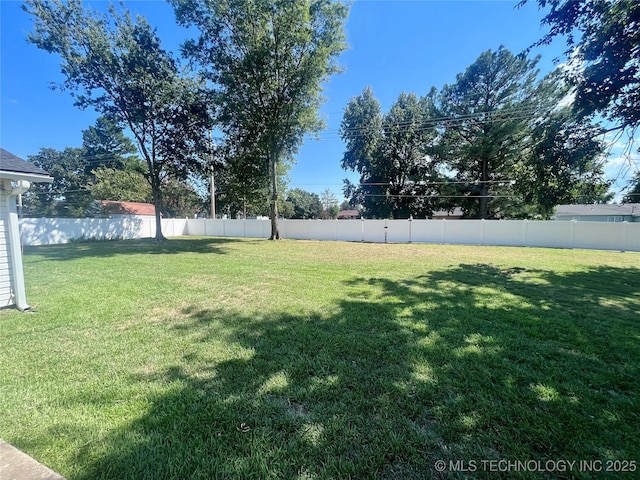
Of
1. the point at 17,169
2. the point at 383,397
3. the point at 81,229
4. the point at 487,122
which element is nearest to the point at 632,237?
the point at 487,122

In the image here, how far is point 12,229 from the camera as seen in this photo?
4.23 m

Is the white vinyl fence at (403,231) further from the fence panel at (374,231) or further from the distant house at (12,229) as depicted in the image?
the distant house at (12,229)

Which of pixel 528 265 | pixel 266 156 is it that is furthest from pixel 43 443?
pixel 266 156

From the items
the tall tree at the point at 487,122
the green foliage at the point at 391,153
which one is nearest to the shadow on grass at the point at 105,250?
the green foliage at the point at 391,153

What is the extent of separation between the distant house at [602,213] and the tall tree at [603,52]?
20.9 metres

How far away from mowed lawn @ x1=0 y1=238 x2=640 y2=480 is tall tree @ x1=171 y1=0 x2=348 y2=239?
1091 centimetres

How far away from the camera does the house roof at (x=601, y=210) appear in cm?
2280

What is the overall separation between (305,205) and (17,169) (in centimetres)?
4968

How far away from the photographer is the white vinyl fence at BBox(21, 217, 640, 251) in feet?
40.6

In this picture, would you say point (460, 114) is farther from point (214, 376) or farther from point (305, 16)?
point (214, 376)

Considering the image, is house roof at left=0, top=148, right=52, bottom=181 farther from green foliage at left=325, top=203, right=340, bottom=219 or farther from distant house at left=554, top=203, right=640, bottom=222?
green foliage at left=325, top=203, right=340, bottom=219

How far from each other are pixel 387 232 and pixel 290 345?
14.0 meters

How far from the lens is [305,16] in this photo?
11781 millimetres

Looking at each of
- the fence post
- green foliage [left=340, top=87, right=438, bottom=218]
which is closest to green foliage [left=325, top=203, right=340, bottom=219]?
green foliage [left=340, top=87, right=438, bottom=218]
